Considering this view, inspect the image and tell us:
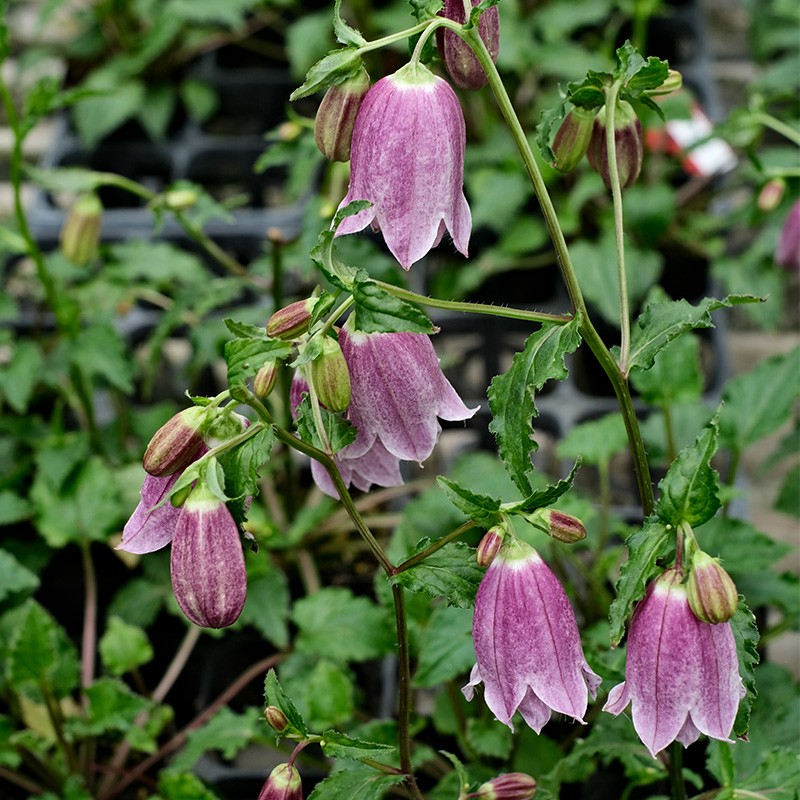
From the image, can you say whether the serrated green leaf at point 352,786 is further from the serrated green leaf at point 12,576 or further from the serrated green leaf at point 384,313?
the serrated green leaf at point 12,576

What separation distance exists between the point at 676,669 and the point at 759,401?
760 millimetres

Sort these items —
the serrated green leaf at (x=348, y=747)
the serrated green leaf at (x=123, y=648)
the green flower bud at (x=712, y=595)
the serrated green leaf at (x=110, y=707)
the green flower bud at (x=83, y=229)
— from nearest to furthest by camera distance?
the green flower bud at (x=712, y=595) < the serrated green leaf at (x=348, y=747) < the serrated green leaf at (x=110, y=707) < the serrated green leaf at (x=123, y=648) < the green flower bud at (x=83, y=229)

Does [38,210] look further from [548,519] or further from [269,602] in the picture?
[548,519]

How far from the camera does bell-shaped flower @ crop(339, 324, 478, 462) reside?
2.78 ft

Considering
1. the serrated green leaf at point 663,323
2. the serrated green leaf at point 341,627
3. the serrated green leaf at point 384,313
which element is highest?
the serrated green leaf at point 384,313

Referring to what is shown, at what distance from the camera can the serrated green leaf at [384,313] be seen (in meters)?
0.77

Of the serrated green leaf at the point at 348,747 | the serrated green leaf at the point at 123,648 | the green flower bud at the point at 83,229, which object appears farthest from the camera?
the green flower bud at the point at 83,229

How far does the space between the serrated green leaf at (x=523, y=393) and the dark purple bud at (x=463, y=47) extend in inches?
7.4

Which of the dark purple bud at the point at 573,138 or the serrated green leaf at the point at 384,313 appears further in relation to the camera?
the dark purple bud at the point at 573,138

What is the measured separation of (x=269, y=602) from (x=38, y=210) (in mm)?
1062

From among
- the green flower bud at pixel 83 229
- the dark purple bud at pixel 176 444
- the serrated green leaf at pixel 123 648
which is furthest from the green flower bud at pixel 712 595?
the green flower bud at pixel 83 229

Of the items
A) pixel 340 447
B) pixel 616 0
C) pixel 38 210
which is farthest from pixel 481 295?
pixel 340 447

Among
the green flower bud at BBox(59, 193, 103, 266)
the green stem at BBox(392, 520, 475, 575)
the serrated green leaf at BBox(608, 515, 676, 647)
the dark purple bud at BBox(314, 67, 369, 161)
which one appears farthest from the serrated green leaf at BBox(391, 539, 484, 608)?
the green flower bud at BBox(59, 193, 103, 266)

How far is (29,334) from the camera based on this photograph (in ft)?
6.69
